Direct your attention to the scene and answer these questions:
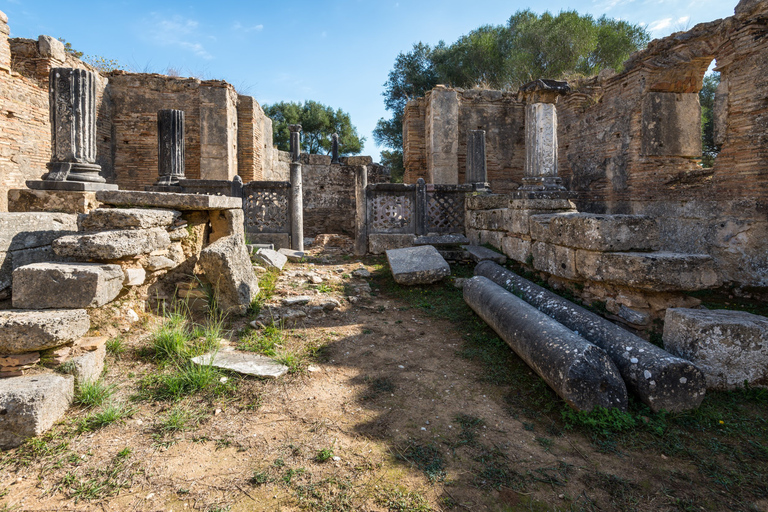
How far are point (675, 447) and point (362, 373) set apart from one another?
208 cm

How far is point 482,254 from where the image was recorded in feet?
21.6

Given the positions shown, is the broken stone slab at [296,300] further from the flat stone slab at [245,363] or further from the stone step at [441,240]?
the stone step at [441,240]

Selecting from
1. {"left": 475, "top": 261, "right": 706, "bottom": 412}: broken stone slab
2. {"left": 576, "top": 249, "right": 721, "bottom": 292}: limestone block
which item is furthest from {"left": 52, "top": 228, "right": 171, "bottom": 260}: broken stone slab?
{"left": 576, "top": 249, "right": 721, "bottom": 292}: limestone block

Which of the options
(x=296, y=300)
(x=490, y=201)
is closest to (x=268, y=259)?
(x=296, y=300)

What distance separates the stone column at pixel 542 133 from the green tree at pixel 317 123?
26236mm

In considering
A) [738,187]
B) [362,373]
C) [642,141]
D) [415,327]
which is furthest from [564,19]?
[362,373]

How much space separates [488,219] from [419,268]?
6.86 feet

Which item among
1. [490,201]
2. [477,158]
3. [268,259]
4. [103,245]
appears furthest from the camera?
[477,158]

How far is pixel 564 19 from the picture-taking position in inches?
699

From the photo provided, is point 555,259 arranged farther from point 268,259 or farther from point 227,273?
point 268,259

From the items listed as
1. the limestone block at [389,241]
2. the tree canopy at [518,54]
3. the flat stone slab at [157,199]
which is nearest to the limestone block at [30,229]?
the flat stone slab at [157,199]

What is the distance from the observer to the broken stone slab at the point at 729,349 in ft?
9.03

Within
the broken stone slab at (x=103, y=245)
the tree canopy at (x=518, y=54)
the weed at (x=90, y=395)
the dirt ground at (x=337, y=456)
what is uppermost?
the tree canopy at (x=518, y=54)

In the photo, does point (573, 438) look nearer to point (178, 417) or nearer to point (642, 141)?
point (178, 417)
